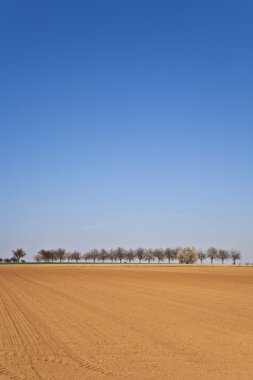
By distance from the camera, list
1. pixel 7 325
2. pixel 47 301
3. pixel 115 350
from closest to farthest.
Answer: pixel 115 350 < pixel 7 325 < pixel 47 301

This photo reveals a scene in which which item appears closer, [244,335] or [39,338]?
[39,338]

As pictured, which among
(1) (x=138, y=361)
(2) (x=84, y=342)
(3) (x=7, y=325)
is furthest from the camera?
(3) (x=7, y=325)

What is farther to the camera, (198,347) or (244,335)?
(244,335)

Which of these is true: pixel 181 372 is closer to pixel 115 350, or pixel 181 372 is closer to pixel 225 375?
pixel 225 375

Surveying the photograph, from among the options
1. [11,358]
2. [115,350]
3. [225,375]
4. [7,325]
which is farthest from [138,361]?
[7,325]

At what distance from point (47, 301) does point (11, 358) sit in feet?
44.2

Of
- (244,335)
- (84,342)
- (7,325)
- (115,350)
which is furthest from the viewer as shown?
(7,325)

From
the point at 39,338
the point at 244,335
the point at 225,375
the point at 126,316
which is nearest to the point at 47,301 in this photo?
the point at 126,316

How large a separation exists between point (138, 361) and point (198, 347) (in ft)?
7.67

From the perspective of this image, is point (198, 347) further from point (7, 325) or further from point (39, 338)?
point (7, 325)

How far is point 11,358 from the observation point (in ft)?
36.7

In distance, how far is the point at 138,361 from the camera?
1117 cm

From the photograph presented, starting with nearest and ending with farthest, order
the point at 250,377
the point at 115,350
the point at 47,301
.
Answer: the point at 250,377, the point at 115,350, the point at 47,301

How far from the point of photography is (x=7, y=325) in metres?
16.0
